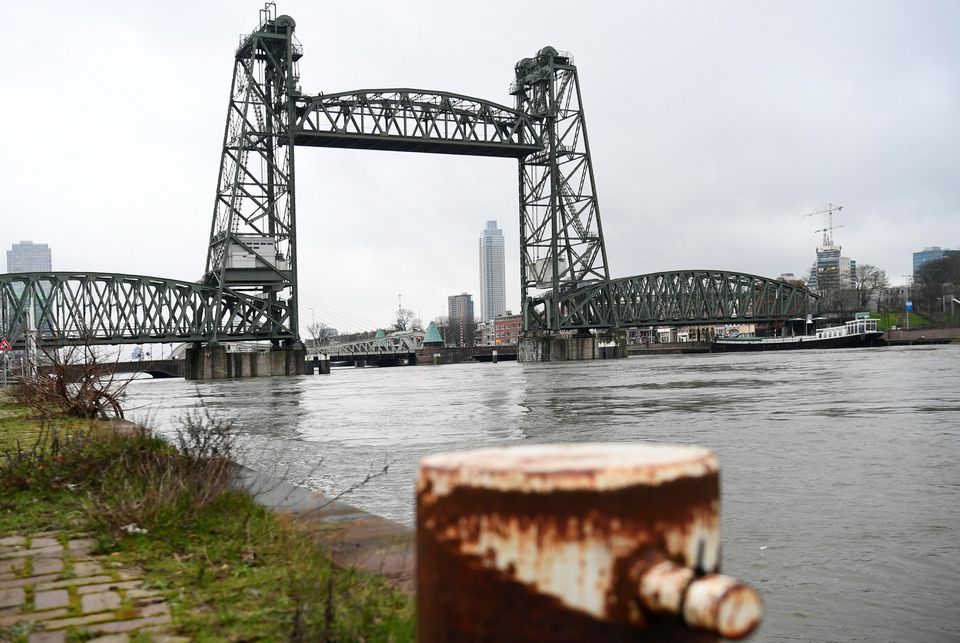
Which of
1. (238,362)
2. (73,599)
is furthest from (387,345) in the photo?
(73,599)

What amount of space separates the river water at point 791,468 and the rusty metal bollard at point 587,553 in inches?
120

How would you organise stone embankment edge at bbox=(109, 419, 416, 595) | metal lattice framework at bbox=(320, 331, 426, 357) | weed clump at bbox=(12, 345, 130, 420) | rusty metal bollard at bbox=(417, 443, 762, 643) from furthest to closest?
metal lattice framework at bbox=(320, 331, 426, 357), weed clump at bbox=(12, 345, 130, 420), stone embankment edge at bbox=(109, 419, 416, 595), rusty metal bollard at bbox=(417, 443, 762, 643)

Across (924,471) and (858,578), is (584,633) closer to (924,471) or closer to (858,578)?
(858,578)

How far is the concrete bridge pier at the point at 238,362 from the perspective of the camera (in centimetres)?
6844

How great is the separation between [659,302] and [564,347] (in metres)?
21.2

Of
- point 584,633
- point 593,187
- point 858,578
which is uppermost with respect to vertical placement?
point 593,187

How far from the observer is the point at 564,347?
277 ft

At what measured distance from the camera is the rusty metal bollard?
1.47 m

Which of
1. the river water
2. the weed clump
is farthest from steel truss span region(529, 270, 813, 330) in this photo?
the weed clump

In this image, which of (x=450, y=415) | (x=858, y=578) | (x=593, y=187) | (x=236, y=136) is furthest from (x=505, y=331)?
(x=858, y=578)

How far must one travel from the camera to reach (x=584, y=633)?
4.84ft

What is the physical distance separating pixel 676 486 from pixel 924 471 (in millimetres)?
8025

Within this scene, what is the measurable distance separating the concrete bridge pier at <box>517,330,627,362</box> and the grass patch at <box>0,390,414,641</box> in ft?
254

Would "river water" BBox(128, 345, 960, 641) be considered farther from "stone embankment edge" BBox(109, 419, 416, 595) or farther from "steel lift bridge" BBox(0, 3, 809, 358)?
"steel lift bridge" BBox(0, 3, 809, 358)
